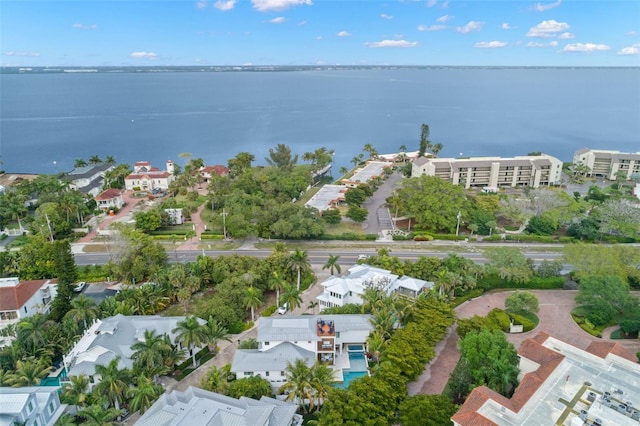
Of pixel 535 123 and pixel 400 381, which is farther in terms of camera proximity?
pixel 535 123

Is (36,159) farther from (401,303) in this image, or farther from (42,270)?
(401,303)

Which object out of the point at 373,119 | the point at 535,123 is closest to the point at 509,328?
the point at 373,119

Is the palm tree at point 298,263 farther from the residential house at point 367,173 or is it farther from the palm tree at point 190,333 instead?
the residential house at point 367,173

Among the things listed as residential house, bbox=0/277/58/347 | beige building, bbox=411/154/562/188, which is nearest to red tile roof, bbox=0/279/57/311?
residential house, bbox=0/277/58/347

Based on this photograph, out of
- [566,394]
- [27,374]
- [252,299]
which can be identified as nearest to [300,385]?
[252,299]

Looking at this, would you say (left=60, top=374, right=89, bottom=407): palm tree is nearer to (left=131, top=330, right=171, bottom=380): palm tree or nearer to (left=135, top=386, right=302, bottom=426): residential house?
(left=131, top=330, right=171, bottom=380): palm tree
